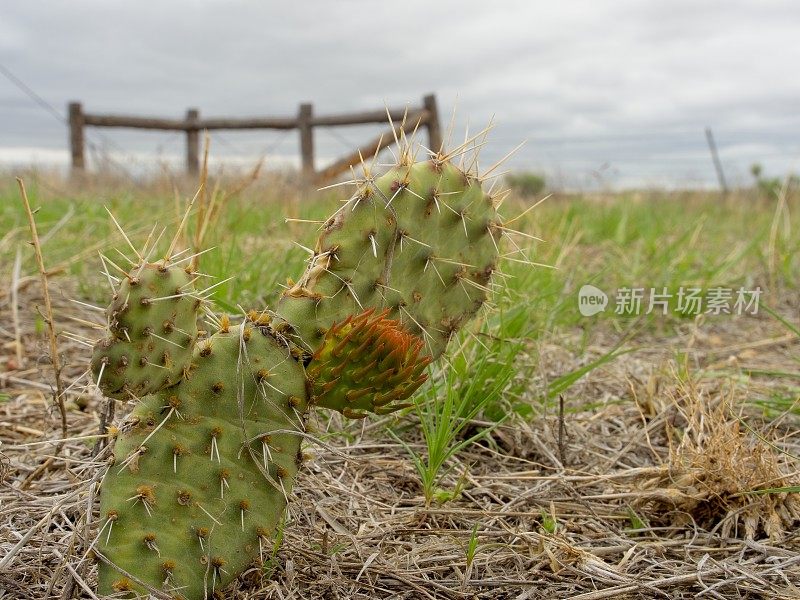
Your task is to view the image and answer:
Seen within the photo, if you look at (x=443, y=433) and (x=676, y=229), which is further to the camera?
(x=676, y=229)

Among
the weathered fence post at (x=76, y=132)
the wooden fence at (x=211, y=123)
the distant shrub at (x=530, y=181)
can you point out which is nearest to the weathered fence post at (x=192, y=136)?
the wooden fence at (x=211, y=123)

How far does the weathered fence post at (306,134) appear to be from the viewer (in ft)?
39.9

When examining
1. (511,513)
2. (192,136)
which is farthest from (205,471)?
(192,136)

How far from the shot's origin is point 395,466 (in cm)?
203

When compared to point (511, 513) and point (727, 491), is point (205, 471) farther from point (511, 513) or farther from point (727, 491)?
point (727, 491)

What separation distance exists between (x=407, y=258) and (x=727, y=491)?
95 cm

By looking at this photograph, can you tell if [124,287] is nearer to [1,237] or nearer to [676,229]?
[1,237]

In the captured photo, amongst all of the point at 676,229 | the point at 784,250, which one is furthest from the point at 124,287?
the point at 676,229

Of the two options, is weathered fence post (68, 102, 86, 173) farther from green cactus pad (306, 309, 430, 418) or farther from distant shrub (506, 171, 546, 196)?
green cactus pad (306, 309, 430, 418)

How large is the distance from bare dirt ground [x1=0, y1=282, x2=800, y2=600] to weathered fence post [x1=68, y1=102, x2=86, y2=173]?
10711 mm

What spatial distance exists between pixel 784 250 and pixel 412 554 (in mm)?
3476

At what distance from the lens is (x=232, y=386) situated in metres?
1.37

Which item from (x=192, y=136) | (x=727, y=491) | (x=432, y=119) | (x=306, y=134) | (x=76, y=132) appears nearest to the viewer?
(x=727, y=491)

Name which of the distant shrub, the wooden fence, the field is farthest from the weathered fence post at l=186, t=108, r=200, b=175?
the field
